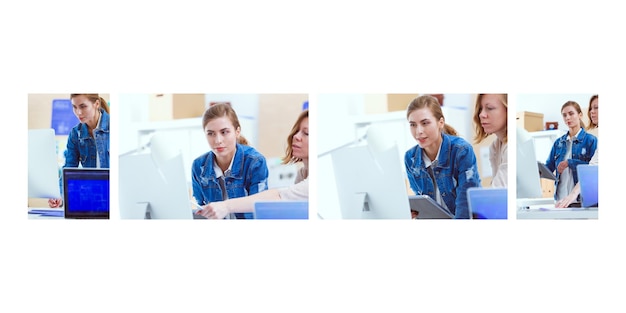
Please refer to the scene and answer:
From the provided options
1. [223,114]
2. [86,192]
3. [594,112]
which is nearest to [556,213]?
[594,112]

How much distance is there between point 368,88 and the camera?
659 centimetres

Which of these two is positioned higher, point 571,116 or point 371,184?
point 571,116

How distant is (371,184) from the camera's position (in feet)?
21.9

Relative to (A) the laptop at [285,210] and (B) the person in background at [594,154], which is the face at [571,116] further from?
(A) the laptop at [285,210]

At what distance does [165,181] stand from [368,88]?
196 cm

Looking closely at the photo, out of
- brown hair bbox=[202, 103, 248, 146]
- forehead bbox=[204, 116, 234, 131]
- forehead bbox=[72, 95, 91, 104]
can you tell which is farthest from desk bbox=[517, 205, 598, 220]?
forehead bbox=[72, 95, 91, 104]

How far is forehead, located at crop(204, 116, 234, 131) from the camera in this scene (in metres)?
6.71

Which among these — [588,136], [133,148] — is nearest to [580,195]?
[588,136]

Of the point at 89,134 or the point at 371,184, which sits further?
the point at 89,134

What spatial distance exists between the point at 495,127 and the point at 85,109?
11.9ft

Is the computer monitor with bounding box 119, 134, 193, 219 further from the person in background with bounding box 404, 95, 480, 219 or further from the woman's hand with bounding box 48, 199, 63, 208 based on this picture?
the person in background with bounding box 404, 95, 480, 219

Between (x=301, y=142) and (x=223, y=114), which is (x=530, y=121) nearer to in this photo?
(x=301, y=142)

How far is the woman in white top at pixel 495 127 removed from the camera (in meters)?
6.64
